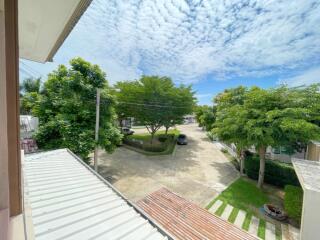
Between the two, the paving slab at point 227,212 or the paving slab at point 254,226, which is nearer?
the paving slab at point 254,226

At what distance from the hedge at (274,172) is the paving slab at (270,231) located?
393 cm

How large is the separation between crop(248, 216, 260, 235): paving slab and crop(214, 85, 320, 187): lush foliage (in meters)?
3.33

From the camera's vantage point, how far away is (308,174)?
604cm

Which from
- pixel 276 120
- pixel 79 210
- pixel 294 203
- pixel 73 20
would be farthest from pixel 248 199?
pixel 73 20

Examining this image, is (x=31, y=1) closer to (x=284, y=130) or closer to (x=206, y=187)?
(x=284, y=130)

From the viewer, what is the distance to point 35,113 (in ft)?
32.8

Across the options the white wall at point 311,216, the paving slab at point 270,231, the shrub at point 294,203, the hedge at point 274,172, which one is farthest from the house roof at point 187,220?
→ the hedge at point 274,172

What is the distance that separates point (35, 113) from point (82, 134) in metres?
3.15

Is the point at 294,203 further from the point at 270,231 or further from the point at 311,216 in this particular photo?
the point at 311,216

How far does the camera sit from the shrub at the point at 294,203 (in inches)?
280

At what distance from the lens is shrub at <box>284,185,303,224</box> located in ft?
23.3

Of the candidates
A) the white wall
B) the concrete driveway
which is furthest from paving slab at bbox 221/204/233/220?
the white wall

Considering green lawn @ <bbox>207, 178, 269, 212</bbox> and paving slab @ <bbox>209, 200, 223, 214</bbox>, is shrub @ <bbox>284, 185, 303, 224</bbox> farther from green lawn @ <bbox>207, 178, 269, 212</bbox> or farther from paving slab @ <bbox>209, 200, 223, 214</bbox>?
paving slab @ <bbox>209, 200, 223, 214</bbox>

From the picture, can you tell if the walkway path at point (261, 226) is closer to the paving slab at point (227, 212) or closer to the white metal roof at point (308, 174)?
the paving slab at point (227, 212)
